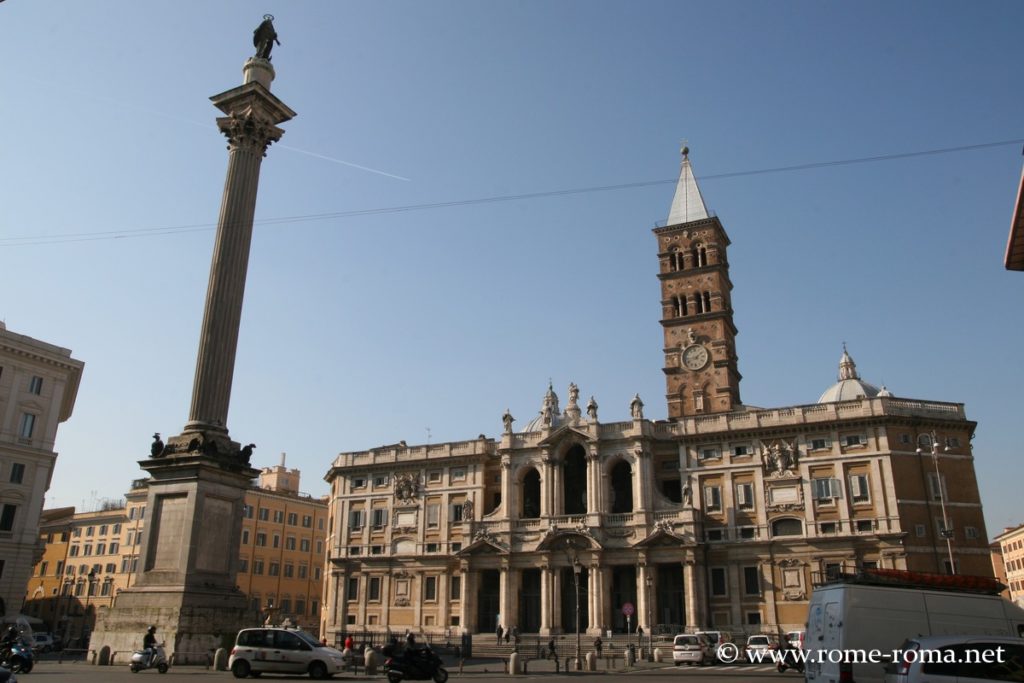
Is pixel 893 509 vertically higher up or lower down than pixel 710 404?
lower down

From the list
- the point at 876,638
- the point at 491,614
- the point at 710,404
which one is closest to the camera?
the point at 876,638

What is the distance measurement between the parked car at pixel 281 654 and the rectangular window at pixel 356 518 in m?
43.6

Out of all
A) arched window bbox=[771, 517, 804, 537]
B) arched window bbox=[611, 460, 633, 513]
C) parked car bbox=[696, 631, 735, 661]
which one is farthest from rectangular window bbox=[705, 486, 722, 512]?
parked car bbox=[696, 631, 735, 661]

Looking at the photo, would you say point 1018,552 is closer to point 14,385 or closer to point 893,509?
point 893,509

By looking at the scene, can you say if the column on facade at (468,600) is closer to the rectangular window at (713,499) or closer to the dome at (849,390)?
the rectangular window at (713,499)

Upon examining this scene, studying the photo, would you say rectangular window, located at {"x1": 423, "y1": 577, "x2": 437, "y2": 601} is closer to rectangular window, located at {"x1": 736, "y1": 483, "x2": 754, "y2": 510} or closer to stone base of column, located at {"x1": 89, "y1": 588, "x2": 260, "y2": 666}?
rectangular window, located at {"x1": 736, "y1": 483, "x2": 754, "y2": 510}

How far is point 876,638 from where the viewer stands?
48.0 feet

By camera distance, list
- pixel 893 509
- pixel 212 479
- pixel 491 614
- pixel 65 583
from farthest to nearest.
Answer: pixel 65 583 < pixel 491 614 < pixel 893 509 < pixel 212 479

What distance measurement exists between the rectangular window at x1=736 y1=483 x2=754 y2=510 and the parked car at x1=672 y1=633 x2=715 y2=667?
16708 mm

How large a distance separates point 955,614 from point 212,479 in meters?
18.2

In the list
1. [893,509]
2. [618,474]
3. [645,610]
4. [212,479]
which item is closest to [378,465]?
[618,474]

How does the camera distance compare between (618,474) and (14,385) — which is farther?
(618,474)

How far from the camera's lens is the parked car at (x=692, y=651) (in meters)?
34.8

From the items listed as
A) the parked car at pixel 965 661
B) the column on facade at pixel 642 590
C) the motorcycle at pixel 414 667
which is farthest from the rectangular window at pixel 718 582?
the parked car at pixel 965 661
